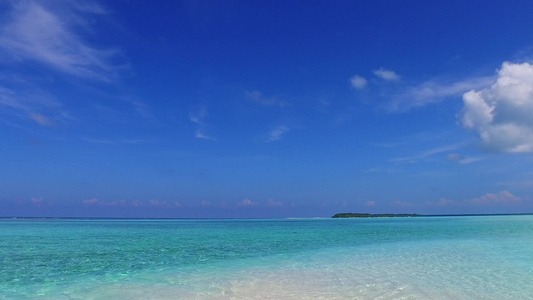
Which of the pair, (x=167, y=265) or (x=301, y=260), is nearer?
(x=167, y=265)

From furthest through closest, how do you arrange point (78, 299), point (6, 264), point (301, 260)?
1. point (301, 260)
2. point (6, 264)
3. point (78, 299)

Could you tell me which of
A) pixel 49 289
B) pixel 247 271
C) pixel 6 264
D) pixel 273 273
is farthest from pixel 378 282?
pixel 6 264

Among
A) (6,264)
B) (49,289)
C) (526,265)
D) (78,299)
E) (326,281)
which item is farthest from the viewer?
(6,264)

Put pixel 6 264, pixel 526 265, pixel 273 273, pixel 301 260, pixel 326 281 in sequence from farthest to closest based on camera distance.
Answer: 1. pixel 301 260
2. pixel 6 264
3. pixel 526 265
4. pixel 273 273
5. pixel 326 281

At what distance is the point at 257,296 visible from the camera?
354 inches

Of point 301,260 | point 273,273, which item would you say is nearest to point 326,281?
point 273,273

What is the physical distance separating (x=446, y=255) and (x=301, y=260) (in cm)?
640

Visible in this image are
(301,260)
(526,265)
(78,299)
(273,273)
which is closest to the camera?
(78,299)

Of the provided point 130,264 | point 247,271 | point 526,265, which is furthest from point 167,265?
point 526,265

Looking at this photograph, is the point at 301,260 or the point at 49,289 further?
the point at 301,260

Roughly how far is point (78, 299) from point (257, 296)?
4128mm

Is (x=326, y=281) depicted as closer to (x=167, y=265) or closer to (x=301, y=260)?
(x=301, y=260)

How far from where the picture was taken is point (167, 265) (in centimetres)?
1427

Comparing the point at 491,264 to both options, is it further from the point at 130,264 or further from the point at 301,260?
the point at 130,264
